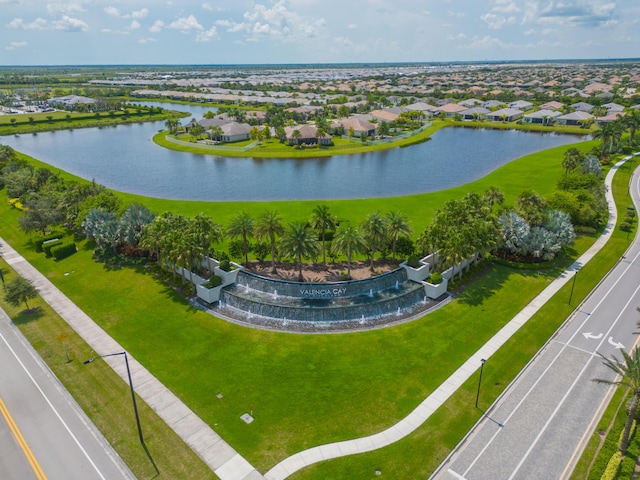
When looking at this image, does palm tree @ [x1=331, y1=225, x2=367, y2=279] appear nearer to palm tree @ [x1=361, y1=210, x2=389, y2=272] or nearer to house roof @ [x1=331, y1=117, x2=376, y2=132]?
palm tree @ [x1=361, y1=210, x2=389, y2=272]

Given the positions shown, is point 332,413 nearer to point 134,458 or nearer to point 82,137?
point 134,458

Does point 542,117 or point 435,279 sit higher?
point 542,117

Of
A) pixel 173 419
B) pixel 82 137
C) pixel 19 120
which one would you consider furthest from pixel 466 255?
pixel 19 120

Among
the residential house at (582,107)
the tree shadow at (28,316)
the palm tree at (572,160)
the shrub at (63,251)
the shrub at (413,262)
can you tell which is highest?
the residential house at (582,107)

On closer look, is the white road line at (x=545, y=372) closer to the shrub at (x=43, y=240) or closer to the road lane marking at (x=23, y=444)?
the road lane marking at (x=23, y=444)

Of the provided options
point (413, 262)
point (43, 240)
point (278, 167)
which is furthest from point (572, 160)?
point (43, 240)

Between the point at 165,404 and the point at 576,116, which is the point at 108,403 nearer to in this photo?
the point at 165,404

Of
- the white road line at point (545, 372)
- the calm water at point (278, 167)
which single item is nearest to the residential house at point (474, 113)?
the calm water at point (278, 167)
